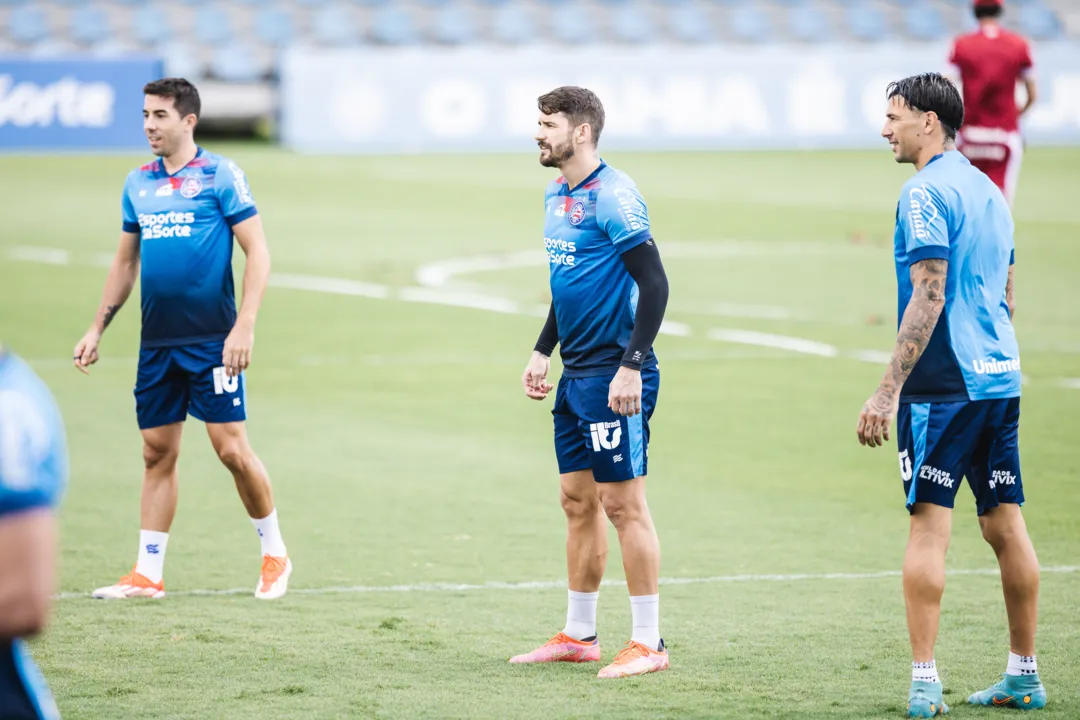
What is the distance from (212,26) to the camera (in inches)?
1417

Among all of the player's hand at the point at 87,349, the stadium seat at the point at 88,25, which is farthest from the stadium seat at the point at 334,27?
the player's hand at the point at 87,349

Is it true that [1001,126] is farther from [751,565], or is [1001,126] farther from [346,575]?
[346,575]

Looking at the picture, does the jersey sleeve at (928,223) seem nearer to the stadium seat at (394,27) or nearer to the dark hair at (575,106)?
the dark hair at (575,106)

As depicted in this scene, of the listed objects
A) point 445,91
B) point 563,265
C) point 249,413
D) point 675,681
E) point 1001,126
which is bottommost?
point 675,681

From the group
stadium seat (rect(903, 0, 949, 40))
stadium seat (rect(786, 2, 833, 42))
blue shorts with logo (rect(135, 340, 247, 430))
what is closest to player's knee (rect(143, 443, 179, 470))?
blue shorts with logo (rect(135, 340, 247, 430))

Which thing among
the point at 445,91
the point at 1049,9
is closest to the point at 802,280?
the point at 445,91

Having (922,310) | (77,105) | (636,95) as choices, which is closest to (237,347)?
(922,310)

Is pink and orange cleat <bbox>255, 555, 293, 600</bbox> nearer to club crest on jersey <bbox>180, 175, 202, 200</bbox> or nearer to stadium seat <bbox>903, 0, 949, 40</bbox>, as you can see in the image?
club crest on jersey <bbox>180, 175, 202, 200</bbox>

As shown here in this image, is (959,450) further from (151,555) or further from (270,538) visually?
(151,555)

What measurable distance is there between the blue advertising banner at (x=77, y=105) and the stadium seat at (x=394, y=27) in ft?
25.4

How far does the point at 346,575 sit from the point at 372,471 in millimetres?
2349

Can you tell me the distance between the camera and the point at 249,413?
37.9 feet

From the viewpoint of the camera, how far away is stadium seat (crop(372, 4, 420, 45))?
119 ft

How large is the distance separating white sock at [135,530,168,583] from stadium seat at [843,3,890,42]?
3361 cm
